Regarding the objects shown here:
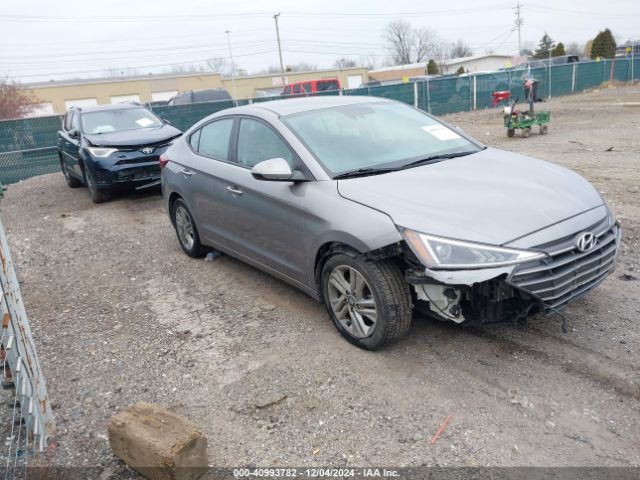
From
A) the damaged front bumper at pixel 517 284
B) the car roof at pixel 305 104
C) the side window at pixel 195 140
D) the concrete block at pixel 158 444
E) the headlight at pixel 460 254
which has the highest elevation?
the car roof at pixel 305 104

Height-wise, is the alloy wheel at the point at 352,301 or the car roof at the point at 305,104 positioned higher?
the car roof at the point at 305,104

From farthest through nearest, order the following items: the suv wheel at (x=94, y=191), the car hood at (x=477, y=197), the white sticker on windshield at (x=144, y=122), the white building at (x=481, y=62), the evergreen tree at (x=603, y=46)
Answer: the white building at (x=481, y=62)
the evergreen tree at (x=603, y=46)
the white sticker on windshield at (x=144, y=122)
the suv wheel at (x=94, y=191)
the car hood at (x=477, y=197)

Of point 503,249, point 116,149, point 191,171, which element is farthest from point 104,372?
point 116,149

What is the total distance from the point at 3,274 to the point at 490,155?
347 cm

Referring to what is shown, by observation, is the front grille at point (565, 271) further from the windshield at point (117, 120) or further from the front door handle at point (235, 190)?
the windshield at point (117, 120)

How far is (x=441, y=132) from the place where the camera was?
4621mm

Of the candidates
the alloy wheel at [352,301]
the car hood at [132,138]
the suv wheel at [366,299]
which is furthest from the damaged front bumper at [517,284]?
the car hood at [132,138]

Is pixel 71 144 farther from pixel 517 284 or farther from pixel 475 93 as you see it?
pixel 475 93

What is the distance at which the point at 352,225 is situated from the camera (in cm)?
348

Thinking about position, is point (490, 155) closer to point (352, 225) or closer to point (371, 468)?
point (352, 225)

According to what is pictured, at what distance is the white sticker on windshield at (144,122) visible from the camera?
389 inches

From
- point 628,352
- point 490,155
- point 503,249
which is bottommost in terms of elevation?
point 628,352

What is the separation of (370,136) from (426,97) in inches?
733

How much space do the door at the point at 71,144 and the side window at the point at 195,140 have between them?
15.4 ft
